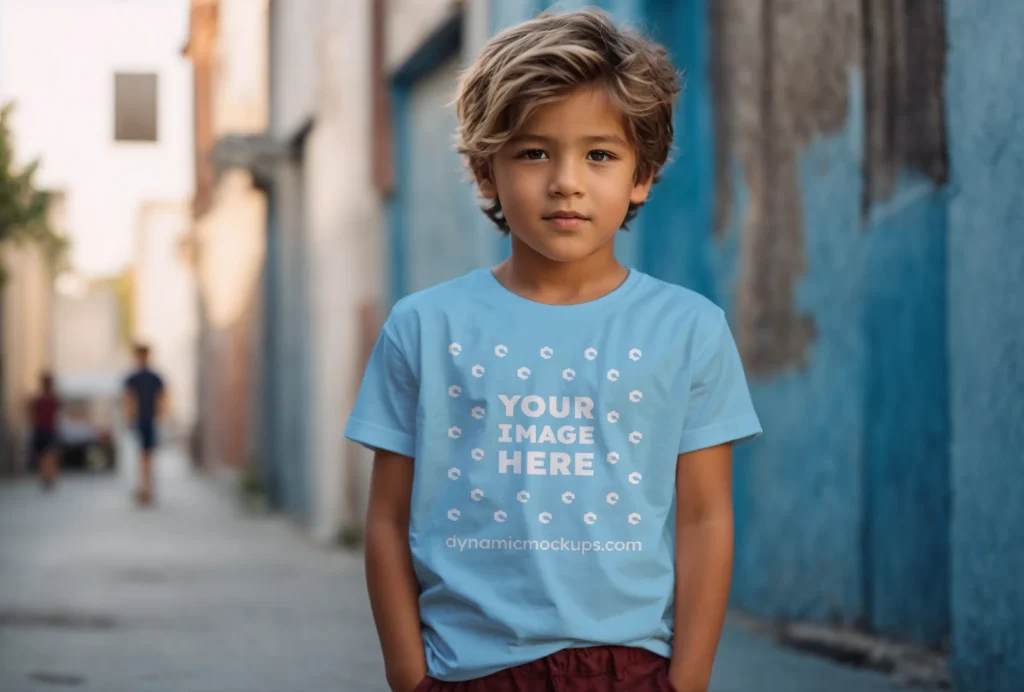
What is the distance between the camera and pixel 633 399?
2094 mm

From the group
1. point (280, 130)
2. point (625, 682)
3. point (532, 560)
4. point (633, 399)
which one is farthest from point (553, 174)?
point (280, 130)

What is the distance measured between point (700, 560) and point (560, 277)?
17.2 inches

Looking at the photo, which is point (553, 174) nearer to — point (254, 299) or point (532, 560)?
point (532, 560)

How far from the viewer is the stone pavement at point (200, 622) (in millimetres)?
5602

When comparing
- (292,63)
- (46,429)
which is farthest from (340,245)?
(46,429)

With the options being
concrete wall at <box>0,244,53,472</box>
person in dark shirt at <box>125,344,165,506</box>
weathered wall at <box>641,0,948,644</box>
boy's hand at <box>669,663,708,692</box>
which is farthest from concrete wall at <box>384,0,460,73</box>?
concrete wall at <box>0,244,53,472</box>

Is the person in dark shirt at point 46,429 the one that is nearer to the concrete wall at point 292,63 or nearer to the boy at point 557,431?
the concrete wall at point 292,63

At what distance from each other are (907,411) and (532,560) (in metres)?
3.73

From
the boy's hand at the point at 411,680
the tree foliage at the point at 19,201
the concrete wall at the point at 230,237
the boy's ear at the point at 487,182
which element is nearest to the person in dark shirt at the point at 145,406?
the concrete wall at the point at 230,237

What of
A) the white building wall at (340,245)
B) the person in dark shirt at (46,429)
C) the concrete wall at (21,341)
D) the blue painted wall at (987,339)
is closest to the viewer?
the blue painted wall at (987,339)

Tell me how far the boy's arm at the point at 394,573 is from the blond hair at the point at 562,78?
0.47 m

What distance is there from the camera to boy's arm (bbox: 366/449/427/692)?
2135 millimetres

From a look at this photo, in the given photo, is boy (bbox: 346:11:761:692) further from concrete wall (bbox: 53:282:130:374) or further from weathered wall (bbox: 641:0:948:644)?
concrete wall (bbox: 53:282:130:374)

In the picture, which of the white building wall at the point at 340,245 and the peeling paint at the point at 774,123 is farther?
the white building wall at the point at 340,245
